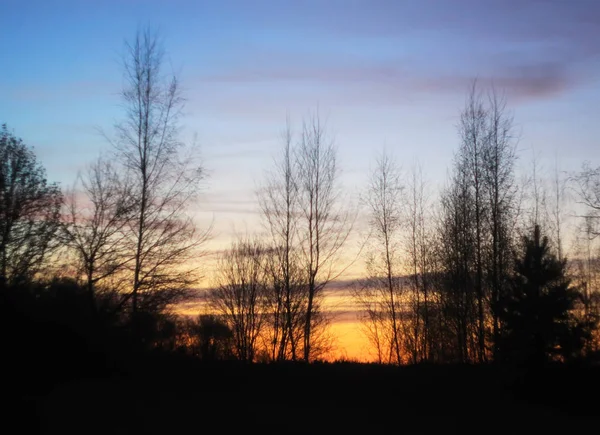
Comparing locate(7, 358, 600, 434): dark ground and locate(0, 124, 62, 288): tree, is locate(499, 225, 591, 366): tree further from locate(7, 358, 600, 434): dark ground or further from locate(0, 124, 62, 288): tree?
locate(0, 124, 62, 288): tree

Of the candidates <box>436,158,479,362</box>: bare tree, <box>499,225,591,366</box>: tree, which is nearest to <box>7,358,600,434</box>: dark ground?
<box>499,225,591,366</box>: tree

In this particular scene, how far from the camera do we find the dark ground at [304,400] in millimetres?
12875

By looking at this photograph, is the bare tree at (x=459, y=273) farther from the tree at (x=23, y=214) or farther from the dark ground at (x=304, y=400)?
the tree at (x=23, y=214)

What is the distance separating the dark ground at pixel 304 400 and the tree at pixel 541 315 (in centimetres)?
185

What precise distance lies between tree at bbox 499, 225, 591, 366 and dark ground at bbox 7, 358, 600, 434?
1854 millimetres

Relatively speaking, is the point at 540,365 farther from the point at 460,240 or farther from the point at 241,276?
the point at 241,276

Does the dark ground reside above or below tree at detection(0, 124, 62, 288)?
below

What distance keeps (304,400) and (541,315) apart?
9.05 m

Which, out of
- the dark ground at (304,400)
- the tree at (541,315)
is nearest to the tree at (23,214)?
the dark ground at (304,400)

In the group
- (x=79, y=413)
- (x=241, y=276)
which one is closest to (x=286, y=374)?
(x=79, y=413)

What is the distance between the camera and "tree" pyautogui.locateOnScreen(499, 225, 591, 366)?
19.1 m

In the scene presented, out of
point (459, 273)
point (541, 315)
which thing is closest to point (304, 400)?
point (541, 315)

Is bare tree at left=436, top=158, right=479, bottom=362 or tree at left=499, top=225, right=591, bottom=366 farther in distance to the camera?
bare tree at left=436, top=158, right=479, bottom=362

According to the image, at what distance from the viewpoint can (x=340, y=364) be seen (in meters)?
18.3
